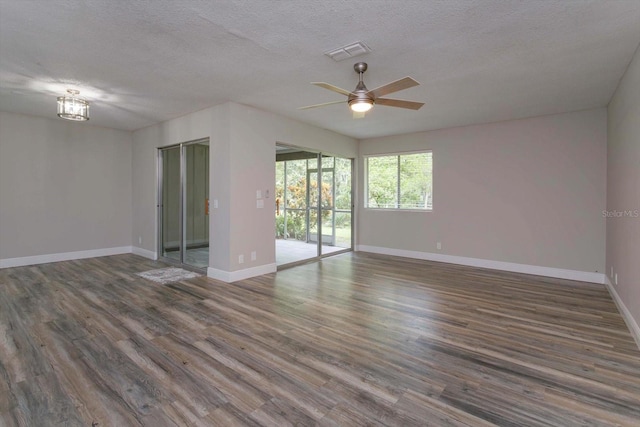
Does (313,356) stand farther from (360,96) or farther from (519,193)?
(519,193)

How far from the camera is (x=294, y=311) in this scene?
3.61m

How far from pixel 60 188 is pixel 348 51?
6.10 m

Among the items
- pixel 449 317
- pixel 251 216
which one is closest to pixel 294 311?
pixel 449 317

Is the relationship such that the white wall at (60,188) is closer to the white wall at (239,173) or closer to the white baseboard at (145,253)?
the white baseboard at (145,253)

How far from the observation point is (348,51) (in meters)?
3.02

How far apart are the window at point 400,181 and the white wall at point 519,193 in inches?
8.0

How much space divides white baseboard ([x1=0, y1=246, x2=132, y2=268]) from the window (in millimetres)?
5551

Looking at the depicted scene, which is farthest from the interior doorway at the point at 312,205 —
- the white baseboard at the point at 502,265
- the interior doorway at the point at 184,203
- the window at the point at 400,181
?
the interior doorway at the point at 184,203

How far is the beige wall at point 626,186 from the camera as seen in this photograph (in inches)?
118

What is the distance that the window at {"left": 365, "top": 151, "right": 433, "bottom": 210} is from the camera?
6695 millimetres

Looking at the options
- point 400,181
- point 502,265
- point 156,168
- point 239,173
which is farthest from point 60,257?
point 502,265

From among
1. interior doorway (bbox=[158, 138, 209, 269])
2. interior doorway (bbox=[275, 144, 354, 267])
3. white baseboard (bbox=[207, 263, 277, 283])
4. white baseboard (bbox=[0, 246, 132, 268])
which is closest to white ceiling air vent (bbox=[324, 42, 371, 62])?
interior doorway (bbox=[158, 138, 209, 269])

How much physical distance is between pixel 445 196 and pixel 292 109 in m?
3.42

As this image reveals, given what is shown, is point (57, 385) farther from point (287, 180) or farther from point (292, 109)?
point (287, 180)
